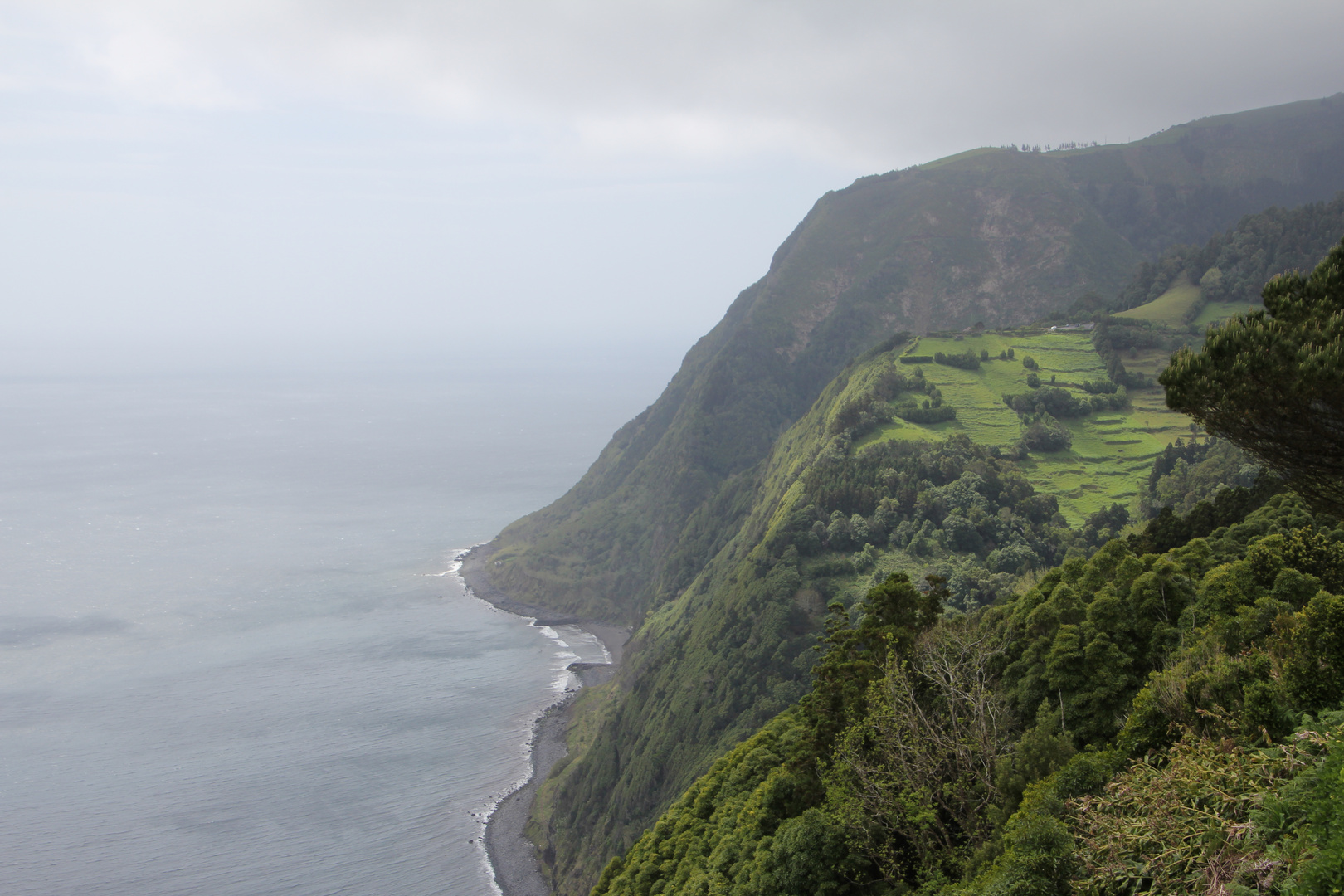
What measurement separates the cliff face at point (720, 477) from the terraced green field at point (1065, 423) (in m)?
19.3

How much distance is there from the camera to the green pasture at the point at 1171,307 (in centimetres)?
12775

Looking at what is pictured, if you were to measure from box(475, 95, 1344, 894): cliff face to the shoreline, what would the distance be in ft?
5.71

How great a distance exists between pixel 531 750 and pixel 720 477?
223 ft

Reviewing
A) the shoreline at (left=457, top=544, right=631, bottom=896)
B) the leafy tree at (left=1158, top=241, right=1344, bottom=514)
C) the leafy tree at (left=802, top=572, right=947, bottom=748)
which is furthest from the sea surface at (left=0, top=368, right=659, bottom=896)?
the leafy tree at (left=1158, top=241, right=1344, bottom=514)

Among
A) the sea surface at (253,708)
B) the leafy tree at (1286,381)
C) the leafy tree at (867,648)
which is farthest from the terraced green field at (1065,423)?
the leafy tree at (1286,381)

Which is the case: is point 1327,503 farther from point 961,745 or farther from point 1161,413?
point 1161,413

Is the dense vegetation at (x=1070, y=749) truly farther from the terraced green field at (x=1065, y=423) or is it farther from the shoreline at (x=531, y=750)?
the terraced green field at (x=1065, y=423)

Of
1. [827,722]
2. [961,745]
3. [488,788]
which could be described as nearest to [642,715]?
[488,788]

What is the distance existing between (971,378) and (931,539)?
41460 mm

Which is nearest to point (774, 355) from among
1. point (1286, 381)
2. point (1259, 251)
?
point (1259, 251)

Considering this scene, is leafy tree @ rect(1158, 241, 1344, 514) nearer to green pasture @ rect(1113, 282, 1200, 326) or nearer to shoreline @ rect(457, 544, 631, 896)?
shoreline @ rect(457, 544, 631, 896)

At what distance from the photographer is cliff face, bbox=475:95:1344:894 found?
7250 centimetres

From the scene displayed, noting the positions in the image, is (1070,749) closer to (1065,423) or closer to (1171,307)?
(1065,423)

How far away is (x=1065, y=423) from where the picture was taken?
100 metres
